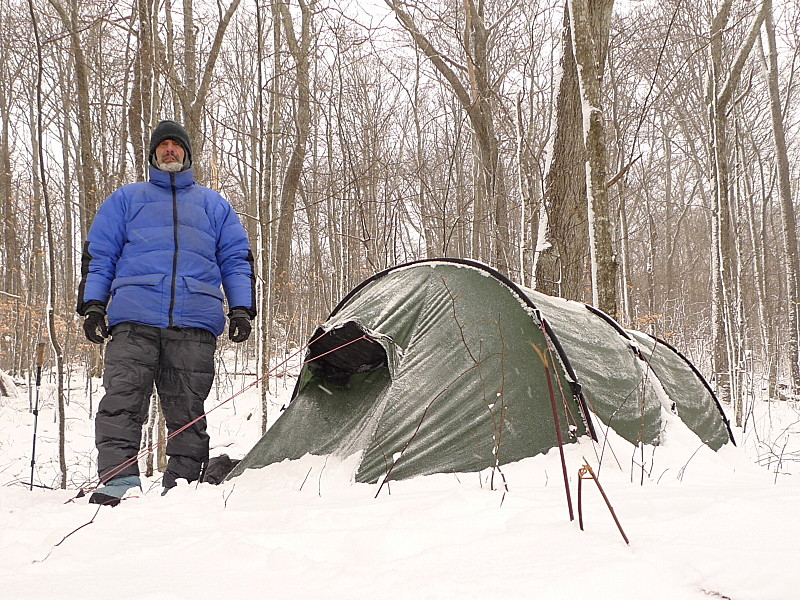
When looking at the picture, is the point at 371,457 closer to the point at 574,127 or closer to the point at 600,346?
the point at 600,346

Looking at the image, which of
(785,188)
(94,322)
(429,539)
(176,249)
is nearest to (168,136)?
(176,249)

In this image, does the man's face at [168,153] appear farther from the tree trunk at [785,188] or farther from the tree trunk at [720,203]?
the tree trunk at [785,188]

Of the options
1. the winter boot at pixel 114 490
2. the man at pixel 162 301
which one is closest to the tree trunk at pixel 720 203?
the man at pixel 162 301

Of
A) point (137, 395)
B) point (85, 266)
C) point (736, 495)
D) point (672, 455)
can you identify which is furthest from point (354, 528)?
point (85, 266)

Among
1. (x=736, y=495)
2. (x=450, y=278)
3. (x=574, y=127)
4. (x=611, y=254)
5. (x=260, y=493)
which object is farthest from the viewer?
(x=574, y=127)

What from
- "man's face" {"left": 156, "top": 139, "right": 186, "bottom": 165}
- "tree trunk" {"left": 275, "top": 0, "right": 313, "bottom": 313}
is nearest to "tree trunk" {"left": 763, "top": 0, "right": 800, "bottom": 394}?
"tree trunk" {"left": 275, "top": 0, "right": 313, "bottom": 313}

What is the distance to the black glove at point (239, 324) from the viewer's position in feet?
11.3

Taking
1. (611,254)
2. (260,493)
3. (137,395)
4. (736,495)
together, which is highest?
(611,254)

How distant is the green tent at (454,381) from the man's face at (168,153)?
4.82 feet

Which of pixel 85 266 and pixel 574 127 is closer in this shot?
pixel 85 266

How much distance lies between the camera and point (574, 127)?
223 inches

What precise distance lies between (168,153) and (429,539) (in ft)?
9.55

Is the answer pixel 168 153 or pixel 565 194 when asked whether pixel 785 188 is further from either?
pixel 168 153

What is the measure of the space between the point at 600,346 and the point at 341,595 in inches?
101
